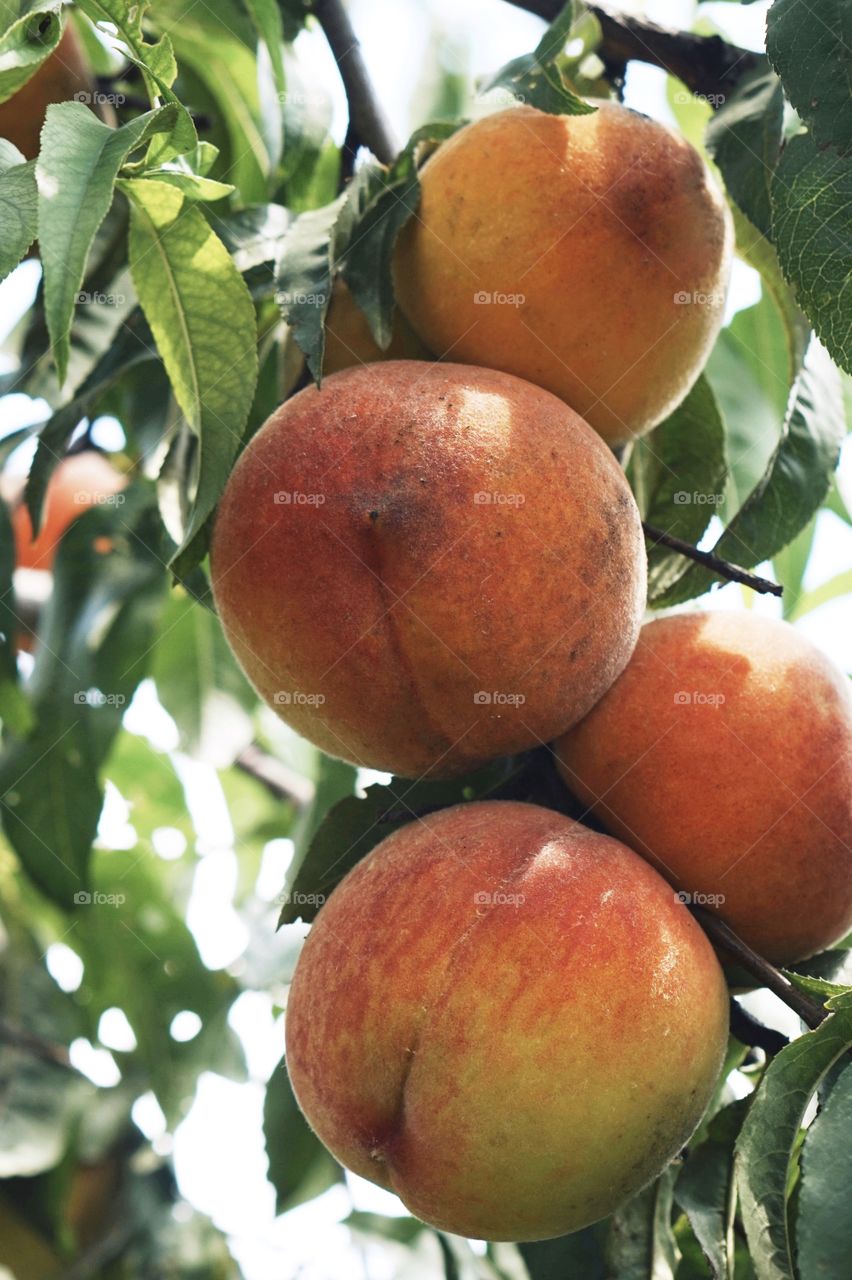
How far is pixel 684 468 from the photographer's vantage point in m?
1.82

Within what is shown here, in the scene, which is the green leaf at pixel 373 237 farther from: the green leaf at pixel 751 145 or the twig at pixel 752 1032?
the twig at pixel 752 1032

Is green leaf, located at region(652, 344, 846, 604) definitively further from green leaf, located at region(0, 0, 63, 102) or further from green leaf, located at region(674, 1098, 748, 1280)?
green leaf, located at region(0, 0, 63, 102)

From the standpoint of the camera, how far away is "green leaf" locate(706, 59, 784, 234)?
1.66 metres

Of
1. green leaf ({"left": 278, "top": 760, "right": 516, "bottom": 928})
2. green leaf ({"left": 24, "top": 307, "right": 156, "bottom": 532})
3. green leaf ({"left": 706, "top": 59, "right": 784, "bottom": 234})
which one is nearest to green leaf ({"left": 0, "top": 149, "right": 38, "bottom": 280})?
green leaf ({"left": 24, "top": 307, "right": 156, "bottom": 532})

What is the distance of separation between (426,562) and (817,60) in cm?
61

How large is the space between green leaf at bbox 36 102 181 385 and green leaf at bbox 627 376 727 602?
0.86 metres

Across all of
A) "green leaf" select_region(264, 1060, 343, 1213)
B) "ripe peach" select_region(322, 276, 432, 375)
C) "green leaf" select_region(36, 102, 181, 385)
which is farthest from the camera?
"green leaf" select_region(264, 1060, 343, 1213)

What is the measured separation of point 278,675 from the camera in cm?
139

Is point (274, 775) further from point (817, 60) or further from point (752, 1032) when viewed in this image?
point (817, 60)

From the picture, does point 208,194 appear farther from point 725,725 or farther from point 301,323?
point 725,725

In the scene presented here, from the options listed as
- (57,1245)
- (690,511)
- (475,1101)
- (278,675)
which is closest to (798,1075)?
(475,1101)

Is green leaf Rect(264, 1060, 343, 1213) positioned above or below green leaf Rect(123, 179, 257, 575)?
below

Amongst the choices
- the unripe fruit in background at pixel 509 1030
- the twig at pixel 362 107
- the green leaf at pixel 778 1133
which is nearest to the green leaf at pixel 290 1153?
the unripe fruit in background at pixel 509 1030

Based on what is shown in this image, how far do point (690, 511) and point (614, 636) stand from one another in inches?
17.9
